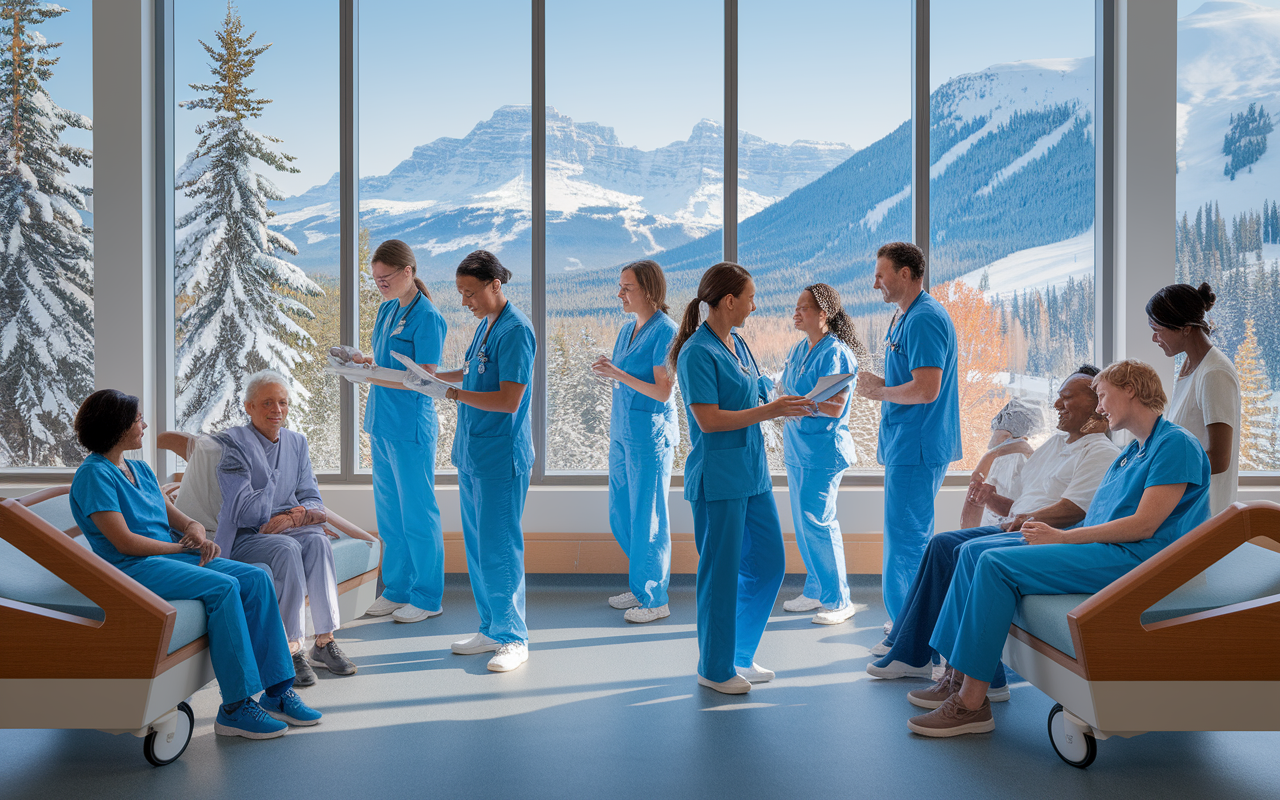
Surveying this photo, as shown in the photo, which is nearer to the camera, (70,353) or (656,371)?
(656,371)

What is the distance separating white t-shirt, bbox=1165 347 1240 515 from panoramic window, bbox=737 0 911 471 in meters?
2.11

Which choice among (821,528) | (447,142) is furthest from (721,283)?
(447,142)

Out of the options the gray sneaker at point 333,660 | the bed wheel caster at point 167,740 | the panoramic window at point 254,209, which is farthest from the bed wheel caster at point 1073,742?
the panoramic window at point 254,209

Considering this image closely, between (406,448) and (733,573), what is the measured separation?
1.84m

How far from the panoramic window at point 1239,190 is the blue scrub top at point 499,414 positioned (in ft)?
13.0

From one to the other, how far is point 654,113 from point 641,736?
149 inches

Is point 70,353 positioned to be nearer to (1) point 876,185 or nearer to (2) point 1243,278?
(1) point 876,185

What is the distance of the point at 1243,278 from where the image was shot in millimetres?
4766

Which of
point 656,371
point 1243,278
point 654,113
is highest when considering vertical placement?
point 654,113

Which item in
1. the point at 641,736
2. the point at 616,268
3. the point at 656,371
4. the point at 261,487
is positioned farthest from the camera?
the point at 616,268

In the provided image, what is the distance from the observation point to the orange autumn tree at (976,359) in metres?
4.89

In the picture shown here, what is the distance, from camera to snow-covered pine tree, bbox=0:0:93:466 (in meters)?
4.97

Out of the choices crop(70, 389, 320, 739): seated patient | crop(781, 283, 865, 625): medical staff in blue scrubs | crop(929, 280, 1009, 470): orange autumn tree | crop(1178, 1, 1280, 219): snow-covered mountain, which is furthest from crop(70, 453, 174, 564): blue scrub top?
crop(1178, 1, 1280, 219): snow-covered mountain

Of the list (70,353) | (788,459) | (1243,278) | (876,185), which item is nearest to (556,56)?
(876,185)
